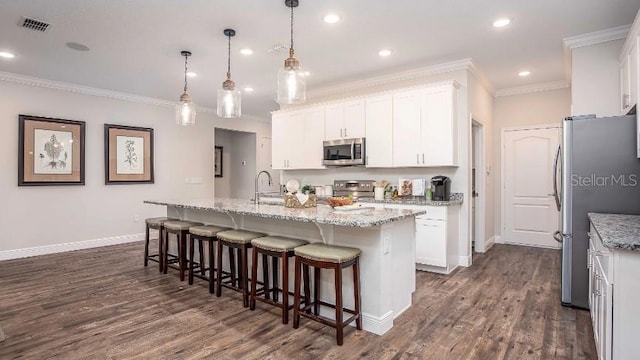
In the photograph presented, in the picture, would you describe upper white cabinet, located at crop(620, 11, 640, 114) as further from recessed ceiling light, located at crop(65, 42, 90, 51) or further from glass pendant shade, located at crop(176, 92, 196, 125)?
recessed ceiling light, located at crop(65, 42, 90, 51)

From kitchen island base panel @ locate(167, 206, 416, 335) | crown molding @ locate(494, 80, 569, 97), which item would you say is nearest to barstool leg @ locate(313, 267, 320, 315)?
kitchen island base panel @ locate(167, 206, 416, 335)

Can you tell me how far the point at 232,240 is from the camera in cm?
320

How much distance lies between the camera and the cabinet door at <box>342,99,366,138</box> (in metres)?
5.02

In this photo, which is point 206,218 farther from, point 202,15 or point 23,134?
point 23,134

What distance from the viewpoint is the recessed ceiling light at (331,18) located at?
3111 millimetres

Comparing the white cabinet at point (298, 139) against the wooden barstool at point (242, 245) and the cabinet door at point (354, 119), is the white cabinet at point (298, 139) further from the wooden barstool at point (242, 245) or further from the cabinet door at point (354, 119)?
the wooden barstool at point (242, 245)

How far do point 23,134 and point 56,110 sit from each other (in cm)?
57

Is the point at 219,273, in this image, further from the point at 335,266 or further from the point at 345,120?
the point at 345,120

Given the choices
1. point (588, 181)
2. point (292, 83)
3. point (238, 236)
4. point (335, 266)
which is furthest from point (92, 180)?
point (588, 181)

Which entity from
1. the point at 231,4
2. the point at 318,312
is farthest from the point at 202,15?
the point at 318,312

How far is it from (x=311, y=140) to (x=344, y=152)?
724 mm

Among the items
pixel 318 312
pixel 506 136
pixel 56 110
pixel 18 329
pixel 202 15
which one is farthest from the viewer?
pixel 506 136

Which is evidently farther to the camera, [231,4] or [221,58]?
[221,58]

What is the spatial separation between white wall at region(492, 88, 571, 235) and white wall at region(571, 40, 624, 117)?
74.5 inches
